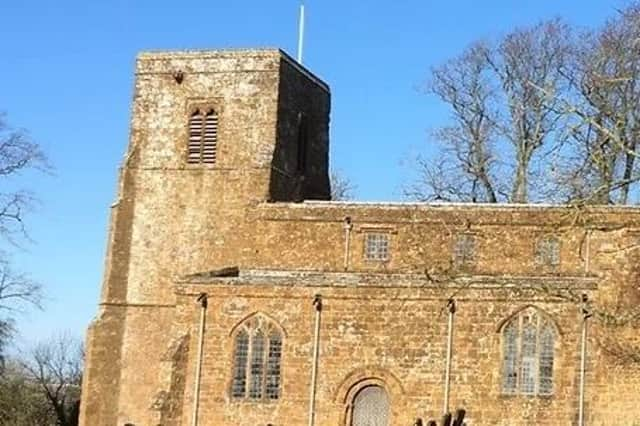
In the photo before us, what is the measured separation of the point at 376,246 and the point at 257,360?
284 inches

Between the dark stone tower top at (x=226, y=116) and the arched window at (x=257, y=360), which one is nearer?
the arched window at (x=257, y=360)

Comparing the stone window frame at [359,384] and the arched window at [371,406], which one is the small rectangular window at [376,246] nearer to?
the stone window frame at [359,384]

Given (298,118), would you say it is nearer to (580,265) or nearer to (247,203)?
(247,203)

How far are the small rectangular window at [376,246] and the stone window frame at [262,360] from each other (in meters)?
6.36

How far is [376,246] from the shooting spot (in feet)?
149

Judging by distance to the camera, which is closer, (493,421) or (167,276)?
(493,421)

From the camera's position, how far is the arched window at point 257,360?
3994cm

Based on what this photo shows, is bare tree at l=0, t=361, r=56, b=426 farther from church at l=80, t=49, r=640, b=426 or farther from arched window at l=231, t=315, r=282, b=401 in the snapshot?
arched window at l=231, t=315, r=282, b=401

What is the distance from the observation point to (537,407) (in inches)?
1508

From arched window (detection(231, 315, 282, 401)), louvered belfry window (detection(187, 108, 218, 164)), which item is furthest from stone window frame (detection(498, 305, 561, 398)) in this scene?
louvered belfry window (detection(187, 108, 218, 164))

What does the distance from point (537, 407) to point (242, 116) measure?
49.9 ft

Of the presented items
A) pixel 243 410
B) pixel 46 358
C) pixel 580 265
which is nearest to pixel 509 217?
pixel 580 265

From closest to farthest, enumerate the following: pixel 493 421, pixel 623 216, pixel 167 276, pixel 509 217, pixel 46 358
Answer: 1. pixel 493 421
2. pixel 623 216
3. pixel 509 217
4. pixel 167 276
5. pixel 46 358

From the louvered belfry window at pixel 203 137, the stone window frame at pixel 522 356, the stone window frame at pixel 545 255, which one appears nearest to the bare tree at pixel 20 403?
the louvered belfry window at pixel 203 137
